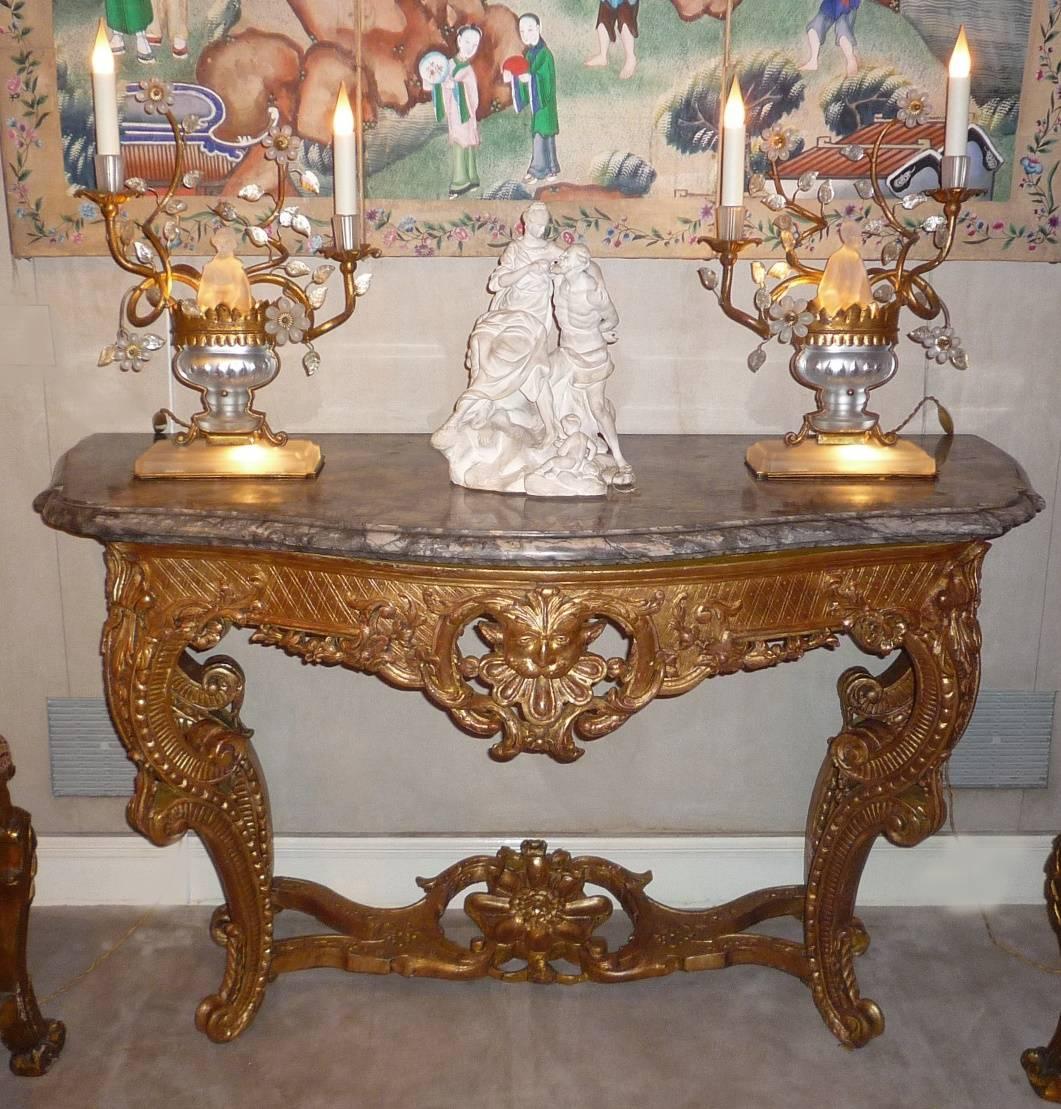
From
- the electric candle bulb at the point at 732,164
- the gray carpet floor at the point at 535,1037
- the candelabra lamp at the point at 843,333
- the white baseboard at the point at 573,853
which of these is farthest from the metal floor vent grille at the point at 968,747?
the electric candle bulb at the point at 732,164

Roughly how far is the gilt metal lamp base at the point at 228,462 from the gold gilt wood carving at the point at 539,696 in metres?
0.16

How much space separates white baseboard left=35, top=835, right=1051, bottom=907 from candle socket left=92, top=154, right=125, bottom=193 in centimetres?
133

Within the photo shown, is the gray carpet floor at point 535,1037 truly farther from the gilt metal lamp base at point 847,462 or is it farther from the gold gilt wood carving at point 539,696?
the gilt metal lamp base at point 847,462

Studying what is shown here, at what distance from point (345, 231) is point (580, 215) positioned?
1.47 ft

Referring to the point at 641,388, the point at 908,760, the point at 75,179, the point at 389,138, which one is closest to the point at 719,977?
the point at 908,760

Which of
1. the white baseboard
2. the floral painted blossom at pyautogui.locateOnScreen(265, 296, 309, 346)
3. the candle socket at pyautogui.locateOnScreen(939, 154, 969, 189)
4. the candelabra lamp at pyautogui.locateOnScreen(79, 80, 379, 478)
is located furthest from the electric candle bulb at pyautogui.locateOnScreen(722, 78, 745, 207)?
the white baseboard

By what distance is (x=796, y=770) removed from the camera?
240 cm

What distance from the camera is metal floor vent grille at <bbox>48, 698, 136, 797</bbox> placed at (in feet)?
7.62

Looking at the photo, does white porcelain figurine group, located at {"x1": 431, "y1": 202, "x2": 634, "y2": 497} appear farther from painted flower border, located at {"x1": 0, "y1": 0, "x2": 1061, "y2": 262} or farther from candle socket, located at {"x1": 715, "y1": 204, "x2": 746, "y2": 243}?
painted flower border, located at {"x1": 0, "y1": 0, "x2": 1061, "y2": 262}

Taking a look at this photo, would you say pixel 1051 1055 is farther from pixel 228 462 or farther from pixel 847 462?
pixel 228 462

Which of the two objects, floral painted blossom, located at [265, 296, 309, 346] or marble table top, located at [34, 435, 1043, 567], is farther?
floral painted blossom, located at [265, 296, 309, 346]

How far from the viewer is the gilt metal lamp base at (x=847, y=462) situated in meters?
1.81

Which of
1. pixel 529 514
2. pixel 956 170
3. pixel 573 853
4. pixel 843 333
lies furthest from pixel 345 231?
pixel 573 853

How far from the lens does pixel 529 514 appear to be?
1.61 meters
